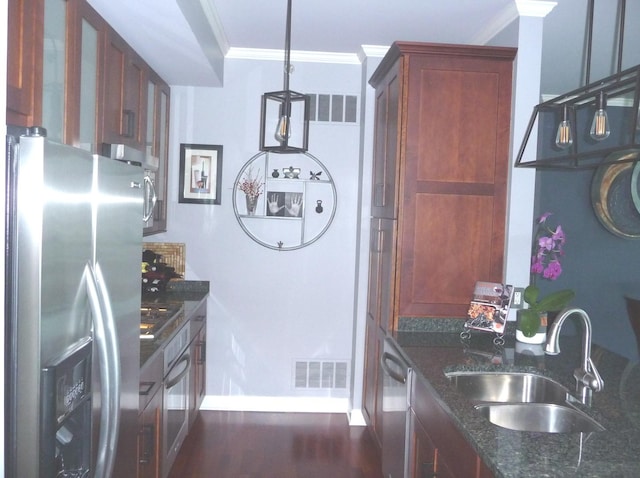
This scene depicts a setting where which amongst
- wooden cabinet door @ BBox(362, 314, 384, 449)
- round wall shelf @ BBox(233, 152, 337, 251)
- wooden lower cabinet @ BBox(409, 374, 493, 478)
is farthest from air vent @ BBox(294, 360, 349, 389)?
wooden lower cabinet @ BBox(409, 374, 493, 478)

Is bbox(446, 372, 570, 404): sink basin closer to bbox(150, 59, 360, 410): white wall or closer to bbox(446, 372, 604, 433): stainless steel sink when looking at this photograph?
bbox(446, 372, 604, 433): stainless steel sink

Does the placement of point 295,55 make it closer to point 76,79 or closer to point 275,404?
point 76,79

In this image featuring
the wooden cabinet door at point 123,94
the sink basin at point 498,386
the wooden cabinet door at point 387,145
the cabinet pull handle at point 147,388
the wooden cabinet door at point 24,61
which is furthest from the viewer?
the wooden cabinet door at point 387,145

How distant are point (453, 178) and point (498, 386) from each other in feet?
3.62

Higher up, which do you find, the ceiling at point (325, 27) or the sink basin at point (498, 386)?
the ceiling at point (325, 27)

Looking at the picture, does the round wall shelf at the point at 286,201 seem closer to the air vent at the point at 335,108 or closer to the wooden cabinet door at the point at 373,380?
the air vent at the point at 335,108

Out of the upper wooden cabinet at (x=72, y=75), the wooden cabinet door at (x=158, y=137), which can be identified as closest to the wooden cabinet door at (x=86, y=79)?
the upper wooden cabinet at (x=72, y=75)

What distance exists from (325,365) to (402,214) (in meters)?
1.65

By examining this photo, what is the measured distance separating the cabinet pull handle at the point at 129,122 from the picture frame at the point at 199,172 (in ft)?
3.42

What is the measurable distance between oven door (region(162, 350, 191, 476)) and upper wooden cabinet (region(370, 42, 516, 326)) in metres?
1.13

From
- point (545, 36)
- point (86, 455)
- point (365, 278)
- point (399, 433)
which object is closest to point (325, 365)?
point (365, 278)

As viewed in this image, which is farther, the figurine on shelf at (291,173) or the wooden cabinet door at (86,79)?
the figurine on shelf at (291,173)

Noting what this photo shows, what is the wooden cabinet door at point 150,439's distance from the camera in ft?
7.54

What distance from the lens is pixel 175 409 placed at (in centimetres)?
303
